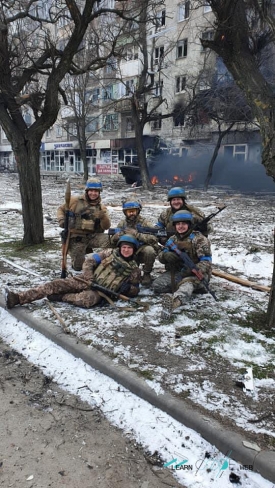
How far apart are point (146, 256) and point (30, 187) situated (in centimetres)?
330

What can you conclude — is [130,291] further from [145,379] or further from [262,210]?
[262,210]

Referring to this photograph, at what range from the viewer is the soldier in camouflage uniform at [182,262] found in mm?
4801

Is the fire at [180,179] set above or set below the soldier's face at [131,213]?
below

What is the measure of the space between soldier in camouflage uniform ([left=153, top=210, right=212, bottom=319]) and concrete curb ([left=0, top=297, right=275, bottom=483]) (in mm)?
1369

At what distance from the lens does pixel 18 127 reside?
7160mm

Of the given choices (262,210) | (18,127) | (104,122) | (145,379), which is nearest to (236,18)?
(145,379)

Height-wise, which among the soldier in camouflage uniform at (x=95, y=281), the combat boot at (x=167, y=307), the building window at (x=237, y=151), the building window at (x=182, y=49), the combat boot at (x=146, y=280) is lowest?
the combat boot at (x=167, y=307)

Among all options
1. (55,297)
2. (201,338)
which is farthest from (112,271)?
(201,338)

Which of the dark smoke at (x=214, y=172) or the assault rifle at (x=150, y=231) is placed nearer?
the assault rifle at (x=150, y=231)

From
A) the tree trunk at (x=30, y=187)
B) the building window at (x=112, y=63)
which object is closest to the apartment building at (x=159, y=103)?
the building window at (x=112, y=63)

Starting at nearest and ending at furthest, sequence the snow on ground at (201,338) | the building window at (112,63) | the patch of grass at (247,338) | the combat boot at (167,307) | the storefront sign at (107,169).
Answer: the snow on ground at (201,338) < the patch of grass at (247,338) < the combat boot at (167,307) < the building window at (112,63) < the storefront sign at (107,169)

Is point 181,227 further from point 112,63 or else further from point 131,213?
point 112,63

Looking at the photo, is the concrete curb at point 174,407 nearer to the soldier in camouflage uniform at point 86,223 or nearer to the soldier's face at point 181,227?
the soldier's face at point 181,227

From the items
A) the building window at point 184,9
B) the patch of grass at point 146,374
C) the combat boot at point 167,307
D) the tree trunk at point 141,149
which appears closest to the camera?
the patch of grass at point 146,374
